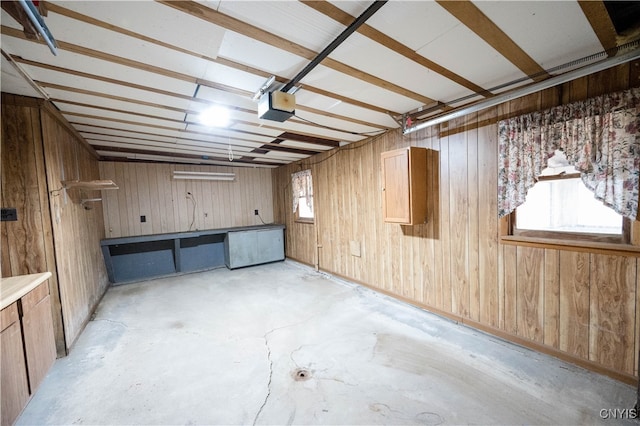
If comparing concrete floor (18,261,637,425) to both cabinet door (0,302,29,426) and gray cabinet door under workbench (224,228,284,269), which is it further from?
gray cabinet door under workbench (224,228,284,269)

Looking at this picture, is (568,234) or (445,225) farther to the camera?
(445,225)

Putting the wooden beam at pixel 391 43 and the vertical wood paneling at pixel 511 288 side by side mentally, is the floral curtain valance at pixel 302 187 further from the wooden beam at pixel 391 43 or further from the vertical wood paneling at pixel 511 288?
the vertical wood paneling at pixel 511 288

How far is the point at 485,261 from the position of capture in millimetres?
2473

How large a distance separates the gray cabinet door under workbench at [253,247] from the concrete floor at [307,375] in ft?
6.46

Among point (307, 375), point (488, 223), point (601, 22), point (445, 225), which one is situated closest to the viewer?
point (601, 22)

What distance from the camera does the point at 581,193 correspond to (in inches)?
82.2

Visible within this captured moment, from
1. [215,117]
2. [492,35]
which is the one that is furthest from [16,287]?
[492,35]

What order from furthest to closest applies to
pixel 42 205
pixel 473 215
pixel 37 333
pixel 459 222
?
pixel 459 222, pixel 473 215, pixel 42 205, pixel 37 333

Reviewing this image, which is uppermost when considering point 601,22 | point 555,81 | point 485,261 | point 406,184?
point 601,22

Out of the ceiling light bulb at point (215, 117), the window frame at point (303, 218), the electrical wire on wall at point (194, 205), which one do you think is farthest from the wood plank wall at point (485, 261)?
the electrical wire on wall at point (194, 205)

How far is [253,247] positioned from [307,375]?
11.8ft

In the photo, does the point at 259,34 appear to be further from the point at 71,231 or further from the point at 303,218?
the point at 303,218

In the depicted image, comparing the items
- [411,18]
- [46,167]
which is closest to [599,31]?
[411,18]

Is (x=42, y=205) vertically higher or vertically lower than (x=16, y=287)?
higher
